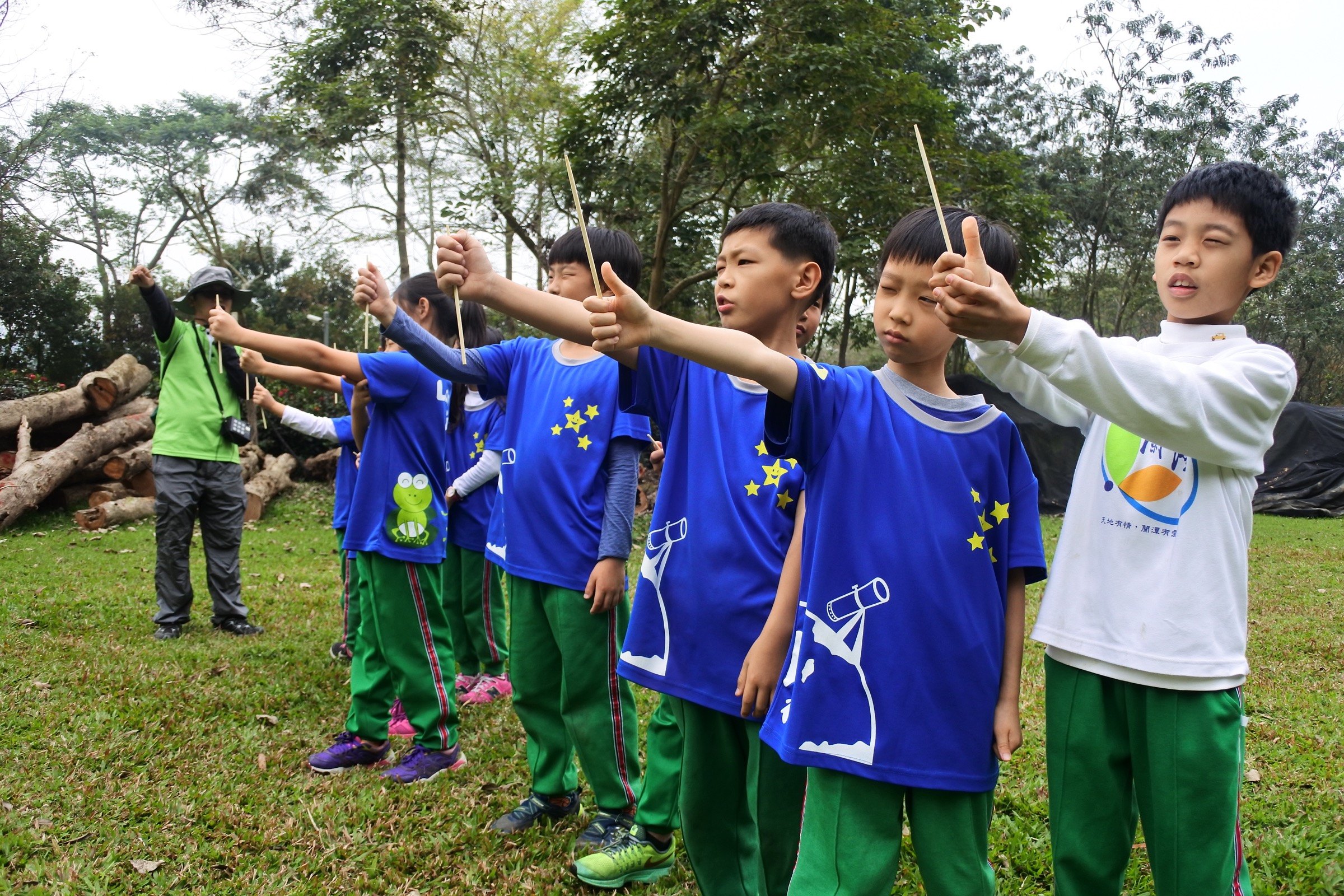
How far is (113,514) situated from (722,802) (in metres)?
9.24

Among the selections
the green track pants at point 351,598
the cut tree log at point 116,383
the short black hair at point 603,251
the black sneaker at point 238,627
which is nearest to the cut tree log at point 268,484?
the cut tree log at point 116,383

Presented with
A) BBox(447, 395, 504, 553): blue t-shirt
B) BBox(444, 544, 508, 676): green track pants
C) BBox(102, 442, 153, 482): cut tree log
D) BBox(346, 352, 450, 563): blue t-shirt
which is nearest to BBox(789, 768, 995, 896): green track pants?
BBox(346, 352, 450, 563): blue t-shirt

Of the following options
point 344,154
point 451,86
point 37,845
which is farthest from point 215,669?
point 451,86

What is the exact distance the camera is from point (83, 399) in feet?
34.8

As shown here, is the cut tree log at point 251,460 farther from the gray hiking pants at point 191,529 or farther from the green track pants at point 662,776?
the green track pants at point 662,776

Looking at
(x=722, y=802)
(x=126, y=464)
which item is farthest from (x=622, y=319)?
(x=126, y=464)

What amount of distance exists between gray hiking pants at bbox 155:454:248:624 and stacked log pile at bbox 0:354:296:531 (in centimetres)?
352

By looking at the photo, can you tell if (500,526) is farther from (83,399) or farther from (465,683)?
(83,399)

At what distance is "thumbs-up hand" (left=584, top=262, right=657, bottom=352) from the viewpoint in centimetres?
154

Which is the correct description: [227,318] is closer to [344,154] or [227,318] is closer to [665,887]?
[665,887]

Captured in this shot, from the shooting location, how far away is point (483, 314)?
439 cm

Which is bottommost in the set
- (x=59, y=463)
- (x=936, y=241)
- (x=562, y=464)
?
(x=59, y=463)

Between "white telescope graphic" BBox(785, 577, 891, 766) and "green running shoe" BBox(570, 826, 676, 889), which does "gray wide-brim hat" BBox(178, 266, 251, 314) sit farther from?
"white telescope graphic" BBox(785, 577, 891, 766)

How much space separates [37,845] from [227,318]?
171 cm
